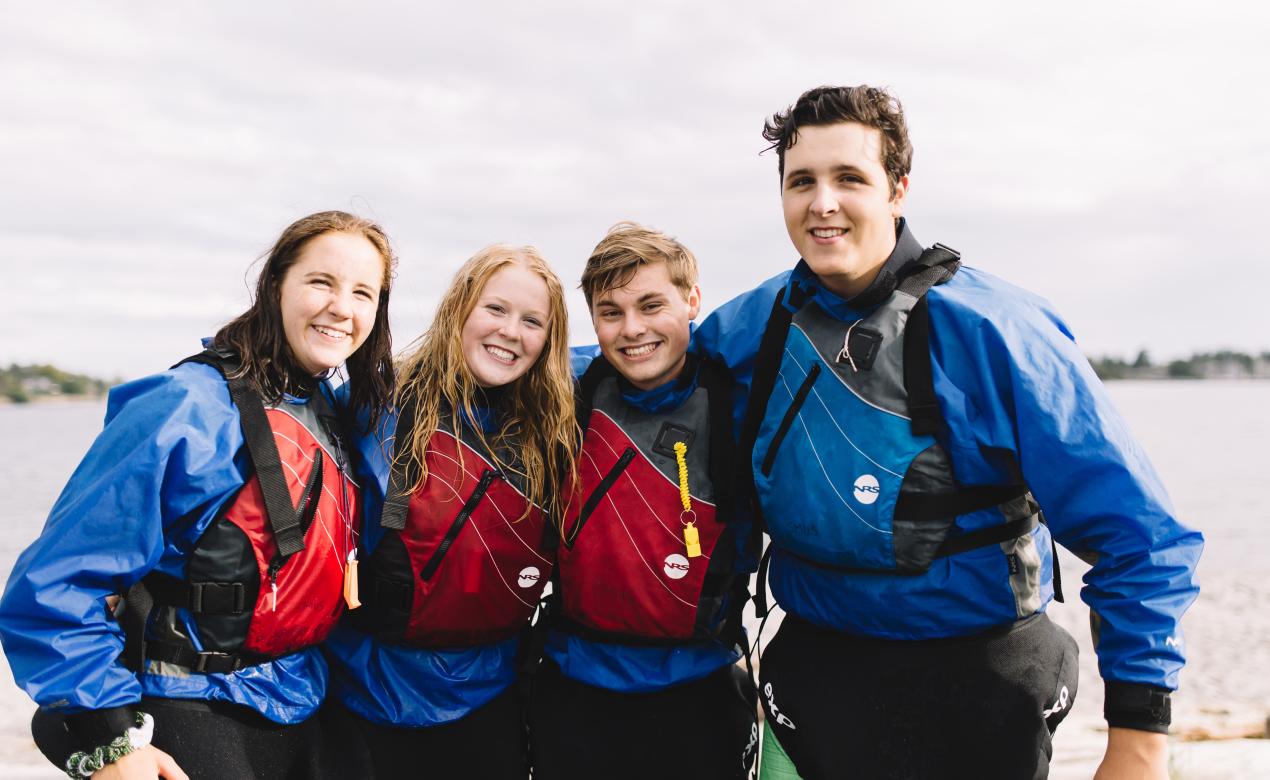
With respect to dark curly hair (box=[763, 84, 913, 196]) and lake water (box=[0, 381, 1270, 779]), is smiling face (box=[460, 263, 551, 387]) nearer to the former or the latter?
dark curly hair (box=[763, 84, 913, 196])

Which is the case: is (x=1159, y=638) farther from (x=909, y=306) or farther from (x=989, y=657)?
(x=909, y=306)

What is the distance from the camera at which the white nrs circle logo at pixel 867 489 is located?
8.76 feet

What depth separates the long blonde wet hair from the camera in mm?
3369

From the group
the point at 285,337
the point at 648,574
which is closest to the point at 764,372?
the point at 648,574

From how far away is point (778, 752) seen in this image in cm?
303

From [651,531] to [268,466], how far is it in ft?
4.39

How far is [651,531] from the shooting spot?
327 centimetres

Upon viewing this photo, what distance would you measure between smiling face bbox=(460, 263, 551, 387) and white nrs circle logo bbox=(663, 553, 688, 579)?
924 millimetres

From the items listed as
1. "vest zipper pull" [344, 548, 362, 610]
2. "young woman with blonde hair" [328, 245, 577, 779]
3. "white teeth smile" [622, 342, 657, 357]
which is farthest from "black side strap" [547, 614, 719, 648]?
"white teeth smile" [622, 342, 657, 357]

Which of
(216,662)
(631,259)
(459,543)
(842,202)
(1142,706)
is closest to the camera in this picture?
(1142,706)

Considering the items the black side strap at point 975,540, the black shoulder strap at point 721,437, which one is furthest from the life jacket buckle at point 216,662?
the black side strap at point 975,540

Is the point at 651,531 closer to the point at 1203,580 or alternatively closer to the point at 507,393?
the point at 507,393

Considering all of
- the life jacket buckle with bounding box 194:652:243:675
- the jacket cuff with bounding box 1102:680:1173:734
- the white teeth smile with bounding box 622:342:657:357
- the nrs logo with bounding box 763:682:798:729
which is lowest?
the nrs logo with bounding box 763:682:798:729

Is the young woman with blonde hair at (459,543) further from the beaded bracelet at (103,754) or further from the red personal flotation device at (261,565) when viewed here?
the beaded bracelet at (103,754)
